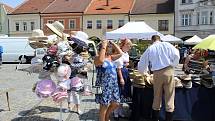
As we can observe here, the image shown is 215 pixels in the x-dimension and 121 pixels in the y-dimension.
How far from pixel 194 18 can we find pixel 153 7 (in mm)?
5959

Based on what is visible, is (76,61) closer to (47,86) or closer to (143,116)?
(47,86)

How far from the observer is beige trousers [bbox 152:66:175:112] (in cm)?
672

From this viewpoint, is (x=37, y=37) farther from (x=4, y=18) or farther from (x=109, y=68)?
(x=4, y=18)

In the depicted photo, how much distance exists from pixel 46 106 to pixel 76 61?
2239 mm

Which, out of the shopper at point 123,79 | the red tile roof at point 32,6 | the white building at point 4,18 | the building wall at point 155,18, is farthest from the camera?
the white building at point 4,18

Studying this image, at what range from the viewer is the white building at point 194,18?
157ft

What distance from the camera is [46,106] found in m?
9.40

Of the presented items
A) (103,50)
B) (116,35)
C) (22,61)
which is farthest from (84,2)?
(103,50)

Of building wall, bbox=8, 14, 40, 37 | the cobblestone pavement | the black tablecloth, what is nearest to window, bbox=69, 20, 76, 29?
building wall, bbox=8, 14, 40, 37

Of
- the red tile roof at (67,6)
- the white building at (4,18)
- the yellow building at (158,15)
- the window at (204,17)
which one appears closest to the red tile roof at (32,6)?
the red tile roof at (67,6)

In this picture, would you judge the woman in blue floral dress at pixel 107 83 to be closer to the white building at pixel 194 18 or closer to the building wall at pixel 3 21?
the white building at pixel 194 18

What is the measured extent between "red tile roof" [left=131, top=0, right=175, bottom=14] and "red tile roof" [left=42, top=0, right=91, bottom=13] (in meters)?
7.68

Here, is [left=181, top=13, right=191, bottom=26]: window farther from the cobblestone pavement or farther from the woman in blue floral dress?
the woman in blue floral dress

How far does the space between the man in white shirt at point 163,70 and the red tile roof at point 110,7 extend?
47.4 meters
